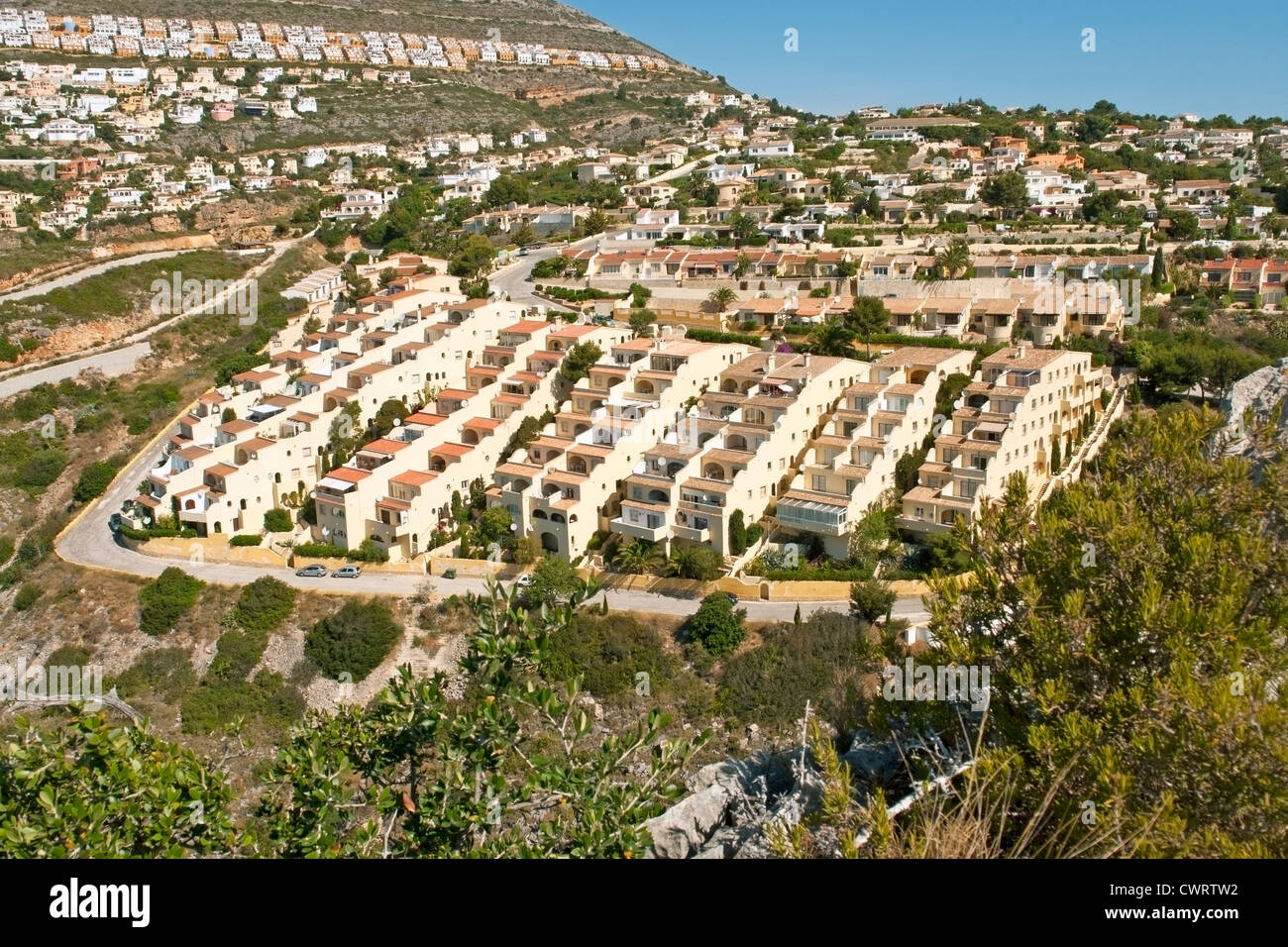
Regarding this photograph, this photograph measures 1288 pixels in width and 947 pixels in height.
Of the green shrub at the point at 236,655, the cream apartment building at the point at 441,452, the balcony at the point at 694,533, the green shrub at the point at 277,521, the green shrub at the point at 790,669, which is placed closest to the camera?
the green shrub at the point at 790,669

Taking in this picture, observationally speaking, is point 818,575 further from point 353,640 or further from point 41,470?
point 41,470

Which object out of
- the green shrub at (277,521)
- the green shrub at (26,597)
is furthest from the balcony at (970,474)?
the green shrub at (26,597)

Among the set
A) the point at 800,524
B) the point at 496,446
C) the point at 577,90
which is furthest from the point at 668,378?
the point at 577,90

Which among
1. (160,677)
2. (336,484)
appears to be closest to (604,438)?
(336,484)

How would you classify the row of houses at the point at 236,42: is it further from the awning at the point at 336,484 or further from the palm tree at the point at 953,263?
the awning at the point at 336,484

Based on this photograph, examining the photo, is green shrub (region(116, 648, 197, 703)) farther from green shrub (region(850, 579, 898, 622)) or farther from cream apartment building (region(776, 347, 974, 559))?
green shrub (region(850, 579, 898, 622))

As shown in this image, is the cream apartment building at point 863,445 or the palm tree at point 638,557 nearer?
the cream apartment building at point 863,445

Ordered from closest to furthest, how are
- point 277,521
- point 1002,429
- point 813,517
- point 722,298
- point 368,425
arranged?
point 813,517
point 1002,429
point 277,521
point 368,425
point 722,298
